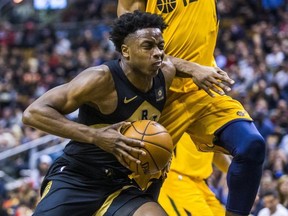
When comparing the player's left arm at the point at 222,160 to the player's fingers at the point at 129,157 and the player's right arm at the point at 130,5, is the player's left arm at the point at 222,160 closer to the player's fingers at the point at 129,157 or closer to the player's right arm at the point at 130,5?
the player's right arm at the point at 130,5

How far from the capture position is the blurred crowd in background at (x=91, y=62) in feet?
45.3

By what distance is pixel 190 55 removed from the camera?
731 centimetres

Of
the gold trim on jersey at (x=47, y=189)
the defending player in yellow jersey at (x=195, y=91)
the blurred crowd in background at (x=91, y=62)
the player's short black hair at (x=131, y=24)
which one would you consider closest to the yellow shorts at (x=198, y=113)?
the defending player in yellow jersey at (x=195, y=91)

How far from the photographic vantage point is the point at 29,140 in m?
17.4

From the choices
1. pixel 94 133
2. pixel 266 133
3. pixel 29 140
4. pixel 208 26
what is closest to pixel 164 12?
pixel 208 26

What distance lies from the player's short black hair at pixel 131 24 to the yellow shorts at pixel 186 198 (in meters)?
2.07

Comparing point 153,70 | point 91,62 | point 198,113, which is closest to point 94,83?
point 153,70

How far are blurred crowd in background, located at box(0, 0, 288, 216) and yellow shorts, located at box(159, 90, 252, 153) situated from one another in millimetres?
3015

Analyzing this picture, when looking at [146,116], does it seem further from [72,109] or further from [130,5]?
[130,5]

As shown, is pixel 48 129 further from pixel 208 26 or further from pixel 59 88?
pixel 208 26

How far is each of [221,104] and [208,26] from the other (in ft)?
2.08

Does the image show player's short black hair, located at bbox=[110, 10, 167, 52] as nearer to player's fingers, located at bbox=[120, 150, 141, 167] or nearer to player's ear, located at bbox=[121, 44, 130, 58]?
player's ear, located at bbox=[121, 44, 130, 58]

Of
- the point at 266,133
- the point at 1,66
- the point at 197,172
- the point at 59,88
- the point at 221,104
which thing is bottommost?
the point at 1,66

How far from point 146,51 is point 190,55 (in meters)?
0.77
